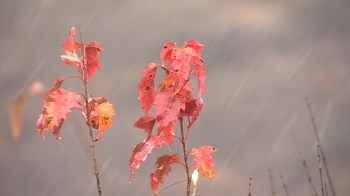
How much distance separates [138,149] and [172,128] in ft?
0.42

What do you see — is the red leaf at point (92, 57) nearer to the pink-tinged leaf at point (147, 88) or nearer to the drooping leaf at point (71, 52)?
the drooping leaf at point (71, 52)

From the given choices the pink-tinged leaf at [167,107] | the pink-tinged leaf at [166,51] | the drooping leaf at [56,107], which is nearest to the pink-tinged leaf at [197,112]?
the pink-tinged leaf at [167,107]

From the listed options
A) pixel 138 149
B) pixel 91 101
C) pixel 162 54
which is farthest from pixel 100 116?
pixel 162 54

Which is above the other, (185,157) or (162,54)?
(162,54)

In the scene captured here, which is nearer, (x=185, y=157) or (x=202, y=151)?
(x=185, y=157)

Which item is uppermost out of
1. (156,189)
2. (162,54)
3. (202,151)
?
(162,54)

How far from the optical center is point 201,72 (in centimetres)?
116

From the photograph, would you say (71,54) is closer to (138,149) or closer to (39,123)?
(39,123)

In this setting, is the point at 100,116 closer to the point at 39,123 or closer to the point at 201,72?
the point at 39,123

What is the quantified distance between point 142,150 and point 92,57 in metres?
0.35

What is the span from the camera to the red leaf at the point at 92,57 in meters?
1.19

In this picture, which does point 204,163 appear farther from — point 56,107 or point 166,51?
point 56,107

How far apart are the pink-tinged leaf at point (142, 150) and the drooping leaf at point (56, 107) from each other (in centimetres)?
23

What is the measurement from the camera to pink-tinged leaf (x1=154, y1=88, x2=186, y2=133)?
1.06m
